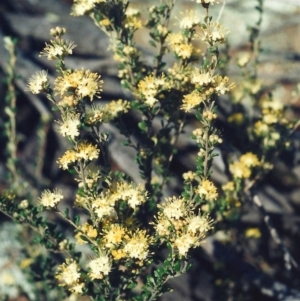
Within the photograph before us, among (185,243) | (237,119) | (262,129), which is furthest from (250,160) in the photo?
(185,243)

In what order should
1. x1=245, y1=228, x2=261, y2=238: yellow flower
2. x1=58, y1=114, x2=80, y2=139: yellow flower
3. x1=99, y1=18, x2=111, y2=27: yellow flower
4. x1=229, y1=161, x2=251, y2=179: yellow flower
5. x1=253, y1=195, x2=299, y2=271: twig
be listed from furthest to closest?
x1=245, y1=228, x2=261, y2=238: yellow flower < x1=253, y1=195, x2=299, y2=271: twig < x1=229, y1=161, x2=251, y2=179: yellow flower < x1=99, y1=18, x2=111, y2=27: yellow flower < x1=58, y1=114, x2=80, y2=139: yellow flower

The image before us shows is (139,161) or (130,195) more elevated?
(139,161)

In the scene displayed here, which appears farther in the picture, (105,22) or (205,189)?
(105,22)

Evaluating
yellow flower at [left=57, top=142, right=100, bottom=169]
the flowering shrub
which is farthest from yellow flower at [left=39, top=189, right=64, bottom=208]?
yellow flower at [left=57, top=142, right=100, bottom=169]

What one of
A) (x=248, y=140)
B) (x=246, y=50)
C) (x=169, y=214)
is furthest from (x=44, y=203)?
(x=246, y=50)

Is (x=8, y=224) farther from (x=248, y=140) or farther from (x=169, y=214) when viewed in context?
(x=169, y=214)

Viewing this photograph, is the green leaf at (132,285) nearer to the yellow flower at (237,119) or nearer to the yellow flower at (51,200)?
the yellow flower at (51,200)

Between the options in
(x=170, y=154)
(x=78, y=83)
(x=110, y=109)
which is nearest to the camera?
(x=78, y=83)

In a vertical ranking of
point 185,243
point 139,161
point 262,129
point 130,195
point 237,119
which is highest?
point 237,119

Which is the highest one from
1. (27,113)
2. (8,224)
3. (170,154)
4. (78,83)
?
(27,113)

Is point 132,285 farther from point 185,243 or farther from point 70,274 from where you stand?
point 185,243

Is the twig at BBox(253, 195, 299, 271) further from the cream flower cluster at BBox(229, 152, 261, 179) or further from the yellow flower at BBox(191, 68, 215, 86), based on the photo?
the yellow flower at BBox(191, 68, 215, 86)
